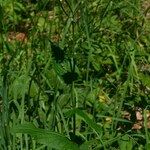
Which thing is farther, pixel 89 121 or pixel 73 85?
pixel 73 85

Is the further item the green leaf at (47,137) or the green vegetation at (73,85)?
the green vegetation at (73,85)

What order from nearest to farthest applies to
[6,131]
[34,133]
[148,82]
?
[34,133] < [6,131] < [148,82]

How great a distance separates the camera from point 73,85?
1.87 metres

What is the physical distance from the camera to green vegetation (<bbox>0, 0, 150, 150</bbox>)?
1733 mm

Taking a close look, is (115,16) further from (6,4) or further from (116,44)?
(6,4)

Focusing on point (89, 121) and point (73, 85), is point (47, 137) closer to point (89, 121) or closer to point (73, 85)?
point (89, 121)

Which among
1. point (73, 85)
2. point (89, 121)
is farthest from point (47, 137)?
point (73, 85)

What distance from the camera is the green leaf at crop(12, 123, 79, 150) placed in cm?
142

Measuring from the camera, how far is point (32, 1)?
4566 mm

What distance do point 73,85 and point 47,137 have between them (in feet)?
1.52

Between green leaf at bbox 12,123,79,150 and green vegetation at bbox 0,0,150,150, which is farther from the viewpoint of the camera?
green vegetation at bbox 0,0,150,150

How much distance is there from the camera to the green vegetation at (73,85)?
5.69 feet

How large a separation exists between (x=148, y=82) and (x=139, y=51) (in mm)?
1139

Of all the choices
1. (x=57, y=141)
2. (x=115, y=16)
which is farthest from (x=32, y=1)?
(x=57, y=141)
